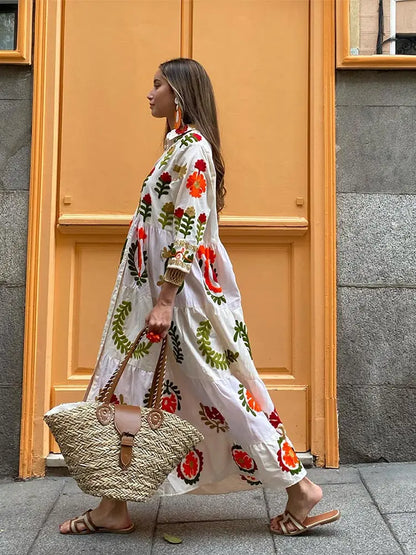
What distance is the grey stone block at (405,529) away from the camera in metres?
2.57

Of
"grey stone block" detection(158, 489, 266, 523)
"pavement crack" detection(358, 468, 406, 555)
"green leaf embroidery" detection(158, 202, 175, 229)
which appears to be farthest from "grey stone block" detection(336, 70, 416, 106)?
"grey stone block" detection(158, 489, 266, 523)

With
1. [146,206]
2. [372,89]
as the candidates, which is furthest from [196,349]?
[372,89]

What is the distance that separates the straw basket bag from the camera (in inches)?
91.7

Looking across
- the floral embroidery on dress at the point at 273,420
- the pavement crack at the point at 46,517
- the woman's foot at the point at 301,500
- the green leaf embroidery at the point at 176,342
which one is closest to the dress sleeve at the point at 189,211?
the green leaf embroidery at the point at 176,342

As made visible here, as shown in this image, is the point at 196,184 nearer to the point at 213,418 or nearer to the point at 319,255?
the point at 213,418

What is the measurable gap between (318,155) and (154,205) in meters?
1.43

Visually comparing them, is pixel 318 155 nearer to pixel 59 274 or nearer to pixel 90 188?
pixel 90 188

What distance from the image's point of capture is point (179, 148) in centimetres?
266

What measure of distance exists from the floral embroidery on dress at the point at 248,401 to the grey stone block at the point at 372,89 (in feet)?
6.48

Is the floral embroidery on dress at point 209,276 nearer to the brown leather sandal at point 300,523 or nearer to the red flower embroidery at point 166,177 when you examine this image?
the red flower embroidery at point 166,177

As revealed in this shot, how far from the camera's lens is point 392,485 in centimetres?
330

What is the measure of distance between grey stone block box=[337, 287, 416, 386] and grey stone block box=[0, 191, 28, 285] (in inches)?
73.8

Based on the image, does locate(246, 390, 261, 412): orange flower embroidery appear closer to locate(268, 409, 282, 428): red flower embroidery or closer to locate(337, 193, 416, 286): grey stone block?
locate(268, 409, 282, 428): red flower embroidery

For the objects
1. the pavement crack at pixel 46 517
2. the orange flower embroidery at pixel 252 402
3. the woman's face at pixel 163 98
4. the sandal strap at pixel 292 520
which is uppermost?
the woman's face at pixel 163 98
